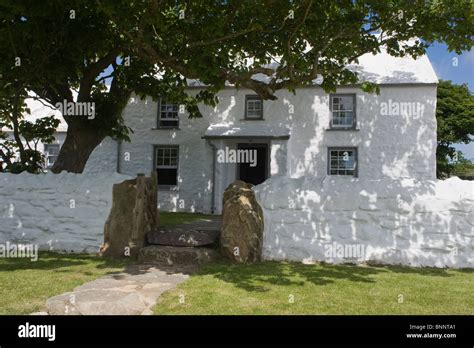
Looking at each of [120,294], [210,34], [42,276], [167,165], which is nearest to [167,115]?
[167,165]

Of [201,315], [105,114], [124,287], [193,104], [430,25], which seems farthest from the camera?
[193,104]

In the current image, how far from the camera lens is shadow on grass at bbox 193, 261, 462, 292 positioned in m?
6.91

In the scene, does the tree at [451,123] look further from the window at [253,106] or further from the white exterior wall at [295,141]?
the window at [253,106]

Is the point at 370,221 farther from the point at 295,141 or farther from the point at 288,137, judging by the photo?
the point at 295,141

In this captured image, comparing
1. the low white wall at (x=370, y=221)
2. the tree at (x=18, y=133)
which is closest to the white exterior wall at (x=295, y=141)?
the tree at (x=18, y=133)

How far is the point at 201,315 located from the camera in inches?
204

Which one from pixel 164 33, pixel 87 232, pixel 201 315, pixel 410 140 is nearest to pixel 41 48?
pixel 164 33

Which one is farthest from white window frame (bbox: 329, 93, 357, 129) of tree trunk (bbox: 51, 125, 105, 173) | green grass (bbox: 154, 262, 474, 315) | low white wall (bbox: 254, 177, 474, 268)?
green grass (bbox: 154, 262, 474, 315)

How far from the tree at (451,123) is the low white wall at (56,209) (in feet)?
72.7

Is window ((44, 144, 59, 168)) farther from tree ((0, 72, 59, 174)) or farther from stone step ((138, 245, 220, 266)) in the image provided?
stone step ((138, 245, 220, 266))

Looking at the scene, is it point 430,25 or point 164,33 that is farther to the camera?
point 164,33

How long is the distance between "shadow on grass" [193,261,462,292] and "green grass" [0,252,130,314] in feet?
6.81

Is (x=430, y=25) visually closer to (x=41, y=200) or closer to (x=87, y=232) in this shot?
(x=87, y=232)
